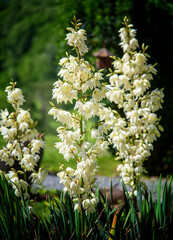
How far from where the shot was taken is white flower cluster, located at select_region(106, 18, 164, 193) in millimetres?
2340

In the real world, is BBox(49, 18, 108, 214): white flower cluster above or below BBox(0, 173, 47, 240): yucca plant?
above

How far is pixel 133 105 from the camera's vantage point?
2449 millimetres

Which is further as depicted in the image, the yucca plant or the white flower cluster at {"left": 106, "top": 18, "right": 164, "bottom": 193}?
the white flower cluster at {"left": 106, "top": 18, "right": 164, "bottom": 193}

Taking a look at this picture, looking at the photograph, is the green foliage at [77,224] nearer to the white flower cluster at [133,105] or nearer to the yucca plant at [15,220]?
the yucca plant at [15,220]

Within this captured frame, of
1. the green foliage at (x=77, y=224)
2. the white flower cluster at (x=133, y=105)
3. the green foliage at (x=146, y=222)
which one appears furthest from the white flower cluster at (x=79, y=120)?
the white flower cluster at (x=133, y=105)

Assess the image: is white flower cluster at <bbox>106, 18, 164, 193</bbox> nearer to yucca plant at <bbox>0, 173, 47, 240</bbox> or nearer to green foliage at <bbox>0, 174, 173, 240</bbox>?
green foliage at <bbox>0, 174, 173, 240</bbox>

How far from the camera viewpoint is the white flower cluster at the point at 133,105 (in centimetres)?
234

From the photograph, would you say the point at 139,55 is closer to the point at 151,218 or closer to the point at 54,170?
the point at 151,218

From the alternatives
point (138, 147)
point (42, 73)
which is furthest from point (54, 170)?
point (42, 73)

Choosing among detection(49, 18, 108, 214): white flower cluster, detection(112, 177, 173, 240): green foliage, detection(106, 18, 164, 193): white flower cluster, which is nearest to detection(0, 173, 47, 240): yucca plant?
detection(49, 18, 108, 214): white flower cluster

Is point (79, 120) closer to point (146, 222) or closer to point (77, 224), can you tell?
point (77, 224)

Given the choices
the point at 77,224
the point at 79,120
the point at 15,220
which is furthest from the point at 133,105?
the point at 15,220

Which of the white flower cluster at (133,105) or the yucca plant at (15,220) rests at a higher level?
the white flower cluster at (133,105)

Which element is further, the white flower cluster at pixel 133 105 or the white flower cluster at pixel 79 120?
the white flower cluster at pixel 133 105
